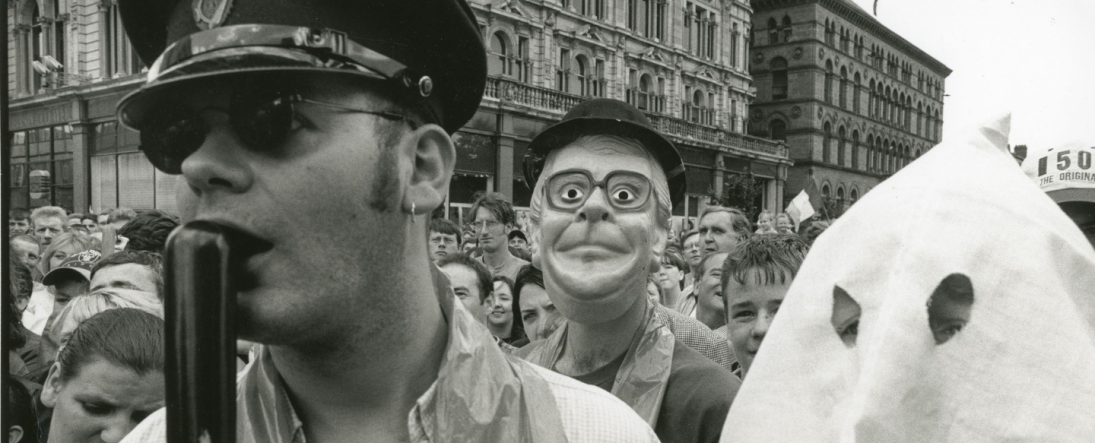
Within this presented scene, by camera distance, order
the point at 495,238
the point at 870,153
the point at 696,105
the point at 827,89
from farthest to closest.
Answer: the point at 870,153
the point at 827,89
the point at 696,105
the point at 495,238

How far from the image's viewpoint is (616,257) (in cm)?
226

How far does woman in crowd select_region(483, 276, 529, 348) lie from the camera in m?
4.74

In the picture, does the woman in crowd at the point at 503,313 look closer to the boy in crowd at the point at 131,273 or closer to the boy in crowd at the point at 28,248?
the boy in crowd at the point at 131,273

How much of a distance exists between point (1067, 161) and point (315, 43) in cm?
279

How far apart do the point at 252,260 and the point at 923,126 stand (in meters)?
62.9

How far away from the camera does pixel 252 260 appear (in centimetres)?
112

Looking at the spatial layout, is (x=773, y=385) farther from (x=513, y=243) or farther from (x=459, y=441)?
(x=513, y=243)

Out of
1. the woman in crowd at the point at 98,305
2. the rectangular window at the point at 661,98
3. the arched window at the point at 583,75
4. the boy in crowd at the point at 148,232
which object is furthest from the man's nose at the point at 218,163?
the rectangular window at the point at 661,98

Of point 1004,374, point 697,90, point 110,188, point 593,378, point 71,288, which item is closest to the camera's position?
point 1004,374

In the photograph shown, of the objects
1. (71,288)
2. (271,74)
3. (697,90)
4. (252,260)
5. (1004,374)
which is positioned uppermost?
(697,90)

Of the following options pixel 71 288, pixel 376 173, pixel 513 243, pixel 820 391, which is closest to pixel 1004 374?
pixel 820 391

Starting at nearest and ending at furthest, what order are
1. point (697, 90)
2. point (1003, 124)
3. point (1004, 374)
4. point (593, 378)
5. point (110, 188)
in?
1. point (1004, 374)
2. point (1003, 124)
3. point (593, 378)
4. point (110, 188)
5. point (697, 90)

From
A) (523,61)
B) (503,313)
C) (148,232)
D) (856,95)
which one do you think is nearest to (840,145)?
(856,95)

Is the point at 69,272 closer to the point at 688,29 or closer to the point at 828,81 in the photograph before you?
the point at 688,29
